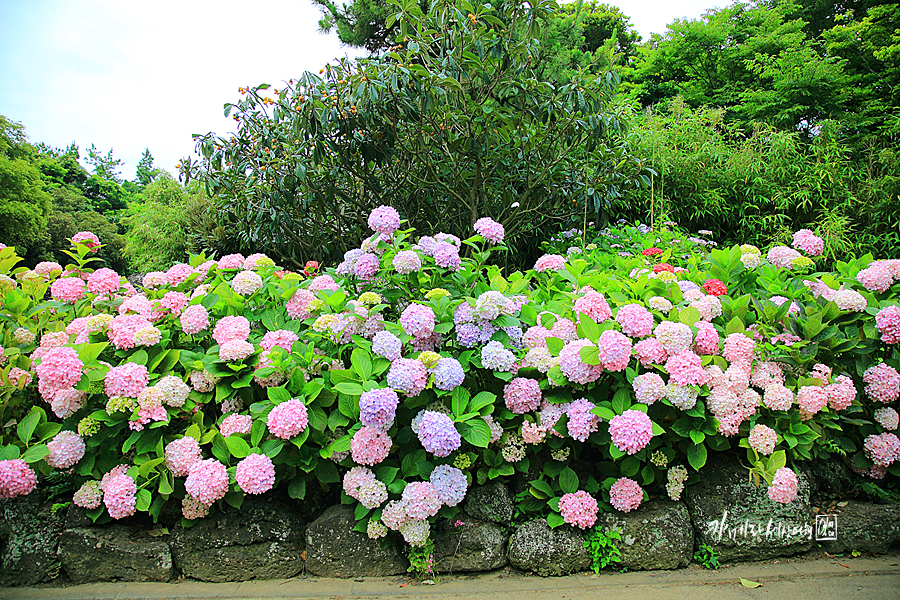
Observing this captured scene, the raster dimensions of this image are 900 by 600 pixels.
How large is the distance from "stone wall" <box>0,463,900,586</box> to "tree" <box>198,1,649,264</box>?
235cm

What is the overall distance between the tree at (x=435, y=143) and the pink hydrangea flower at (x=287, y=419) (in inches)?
89.8

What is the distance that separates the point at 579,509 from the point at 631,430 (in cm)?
38

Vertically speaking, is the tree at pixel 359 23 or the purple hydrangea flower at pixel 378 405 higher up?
the tree at pixel 359 23

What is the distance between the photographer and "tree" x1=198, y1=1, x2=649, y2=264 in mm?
3566

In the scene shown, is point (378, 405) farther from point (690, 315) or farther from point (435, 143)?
point (435, 143)

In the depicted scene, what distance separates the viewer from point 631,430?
65.2 inches

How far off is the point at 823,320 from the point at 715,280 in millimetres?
424

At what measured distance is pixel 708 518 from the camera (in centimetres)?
191

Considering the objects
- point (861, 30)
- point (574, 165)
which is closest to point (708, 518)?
point (574, 165)

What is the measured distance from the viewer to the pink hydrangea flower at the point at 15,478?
1.76 meters

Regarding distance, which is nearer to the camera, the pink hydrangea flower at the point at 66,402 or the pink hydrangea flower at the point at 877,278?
the pink hydrangea flower at the point at 66,402

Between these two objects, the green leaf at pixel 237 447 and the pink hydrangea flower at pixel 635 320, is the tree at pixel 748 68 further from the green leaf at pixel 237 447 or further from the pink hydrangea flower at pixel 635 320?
the green leaf at pixel 237 447

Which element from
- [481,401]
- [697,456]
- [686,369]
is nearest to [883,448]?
[697,456]

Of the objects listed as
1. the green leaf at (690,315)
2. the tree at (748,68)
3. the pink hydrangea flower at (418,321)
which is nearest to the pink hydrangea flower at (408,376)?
the pink hydrangea flower at (418,321)
